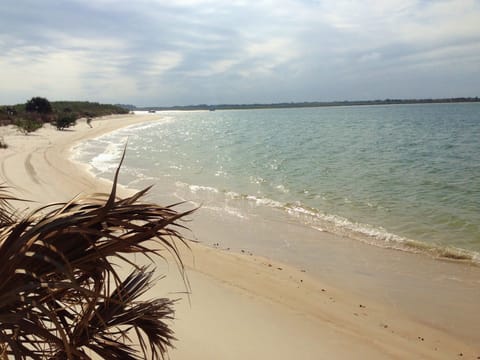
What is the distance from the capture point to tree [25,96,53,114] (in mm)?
54188

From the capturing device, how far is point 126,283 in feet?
7.45

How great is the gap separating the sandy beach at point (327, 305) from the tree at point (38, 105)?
54.7 meters

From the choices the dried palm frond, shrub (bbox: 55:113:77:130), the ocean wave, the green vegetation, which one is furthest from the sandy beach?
shrub (bbox: 55:113:77:130)

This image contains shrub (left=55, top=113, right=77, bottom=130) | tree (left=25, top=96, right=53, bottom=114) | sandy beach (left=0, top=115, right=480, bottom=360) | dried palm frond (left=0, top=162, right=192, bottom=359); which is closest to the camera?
dried palm frond (left=0, top=162, right=192, bottom=359)

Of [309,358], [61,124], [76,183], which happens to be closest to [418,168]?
[76,183]

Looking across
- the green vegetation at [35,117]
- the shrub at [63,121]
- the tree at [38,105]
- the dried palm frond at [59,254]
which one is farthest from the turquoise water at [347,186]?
the tree at [38,105]

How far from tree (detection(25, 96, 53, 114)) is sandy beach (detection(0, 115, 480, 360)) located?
180 ft

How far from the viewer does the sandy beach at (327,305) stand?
4281 mm

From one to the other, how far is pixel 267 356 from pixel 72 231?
3.22 metres

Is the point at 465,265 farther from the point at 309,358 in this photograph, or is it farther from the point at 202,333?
the point at 202,333

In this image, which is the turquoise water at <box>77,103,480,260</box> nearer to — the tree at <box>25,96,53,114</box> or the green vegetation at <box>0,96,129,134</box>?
the green vegetation at <box>0,96,129,134</box>

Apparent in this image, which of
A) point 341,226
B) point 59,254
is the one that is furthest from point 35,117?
point 59,254

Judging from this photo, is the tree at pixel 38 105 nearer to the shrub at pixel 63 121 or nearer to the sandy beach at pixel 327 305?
the shrub at pixel 63 121

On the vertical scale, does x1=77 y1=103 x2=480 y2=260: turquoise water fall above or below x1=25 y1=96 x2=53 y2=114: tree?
below
